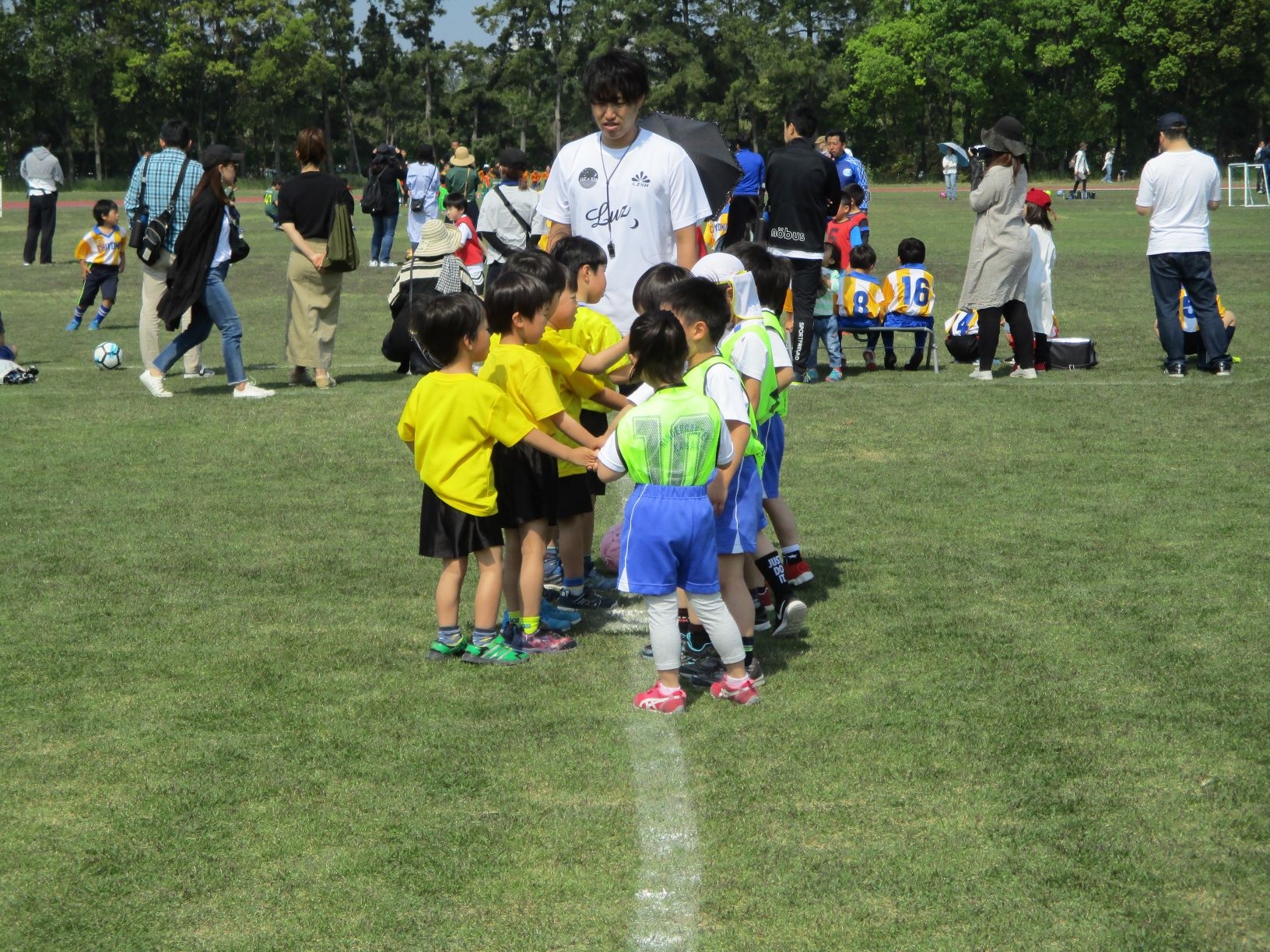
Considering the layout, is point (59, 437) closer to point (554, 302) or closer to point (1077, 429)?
point (554, 302)

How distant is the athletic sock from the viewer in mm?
5965

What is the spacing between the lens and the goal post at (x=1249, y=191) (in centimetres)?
4091

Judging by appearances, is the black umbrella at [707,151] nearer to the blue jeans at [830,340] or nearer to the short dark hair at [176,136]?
the blue jeans at [830,340]

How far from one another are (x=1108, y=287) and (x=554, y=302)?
15660 mm

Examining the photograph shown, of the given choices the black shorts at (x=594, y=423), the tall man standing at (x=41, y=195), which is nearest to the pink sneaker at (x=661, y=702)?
the black shorts at (x=594, y=423)

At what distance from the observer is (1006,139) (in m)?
11.8

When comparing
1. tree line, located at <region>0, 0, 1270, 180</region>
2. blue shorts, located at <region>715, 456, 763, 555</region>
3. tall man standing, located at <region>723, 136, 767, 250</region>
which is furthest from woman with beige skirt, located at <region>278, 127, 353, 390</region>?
tree line, located at <region>0, 0, 1270, 180</region>

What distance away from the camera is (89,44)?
77.5 meters

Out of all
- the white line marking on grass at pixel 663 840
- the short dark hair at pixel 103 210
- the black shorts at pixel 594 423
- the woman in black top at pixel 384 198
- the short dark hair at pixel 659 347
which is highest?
the woman in black top at pixel 384 198

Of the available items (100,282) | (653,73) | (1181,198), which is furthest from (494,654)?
(653,73)

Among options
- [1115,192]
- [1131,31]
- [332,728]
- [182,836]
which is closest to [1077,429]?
[332,728]

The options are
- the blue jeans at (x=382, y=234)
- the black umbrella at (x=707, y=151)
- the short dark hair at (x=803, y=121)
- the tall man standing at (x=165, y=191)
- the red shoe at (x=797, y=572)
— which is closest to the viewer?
the red shoe at (x=797, y=572)

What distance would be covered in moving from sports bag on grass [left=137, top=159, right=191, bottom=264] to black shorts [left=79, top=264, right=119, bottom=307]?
5.01 meters

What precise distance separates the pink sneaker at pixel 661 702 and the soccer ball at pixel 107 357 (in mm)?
9920
